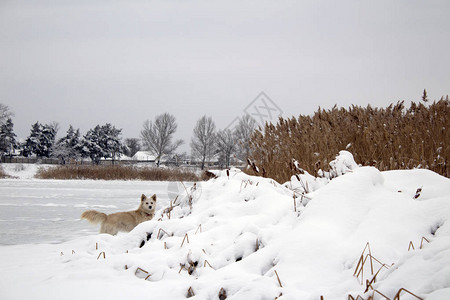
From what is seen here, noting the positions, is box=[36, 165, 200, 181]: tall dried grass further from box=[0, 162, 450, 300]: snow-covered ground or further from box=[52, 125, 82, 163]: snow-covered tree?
box=[52, 125, 82, 163]: snow-covered tree

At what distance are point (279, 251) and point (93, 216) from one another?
447 centimetres

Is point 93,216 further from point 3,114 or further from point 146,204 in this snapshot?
point 3,114

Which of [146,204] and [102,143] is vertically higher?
[102,143]

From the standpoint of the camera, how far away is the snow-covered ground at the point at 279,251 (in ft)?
6.22

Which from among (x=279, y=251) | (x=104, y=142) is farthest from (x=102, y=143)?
(x=279, y=251)

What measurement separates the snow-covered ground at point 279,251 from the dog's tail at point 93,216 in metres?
1.75

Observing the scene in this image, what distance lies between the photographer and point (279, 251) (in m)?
2.41

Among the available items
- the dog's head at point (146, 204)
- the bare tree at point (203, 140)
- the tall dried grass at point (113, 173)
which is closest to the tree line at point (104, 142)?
the bare tree at point (203, 140)

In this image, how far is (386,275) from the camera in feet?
5.68

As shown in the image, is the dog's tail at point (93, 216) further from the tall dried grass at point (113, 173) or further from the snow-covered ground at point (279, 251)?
the tall dried grass at point (113, 173)

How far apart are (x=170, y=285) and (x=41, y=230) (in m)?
4.61

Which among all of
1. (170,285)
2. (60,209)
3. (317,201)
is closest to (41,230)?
(60,209)

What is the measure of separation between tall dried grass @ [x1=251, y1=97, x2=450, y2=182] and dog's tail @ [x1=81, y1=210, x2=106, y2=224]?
312 centimetres

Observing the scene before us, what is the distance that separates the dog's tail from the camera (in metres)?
5.86
